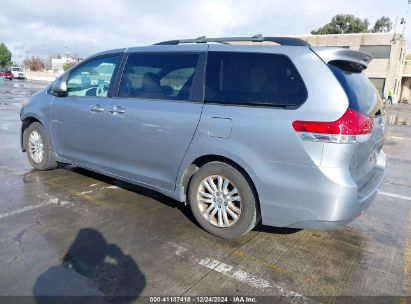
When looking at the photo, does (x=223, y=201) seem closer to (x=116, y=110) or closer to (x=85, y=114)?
(x=116, y=110)

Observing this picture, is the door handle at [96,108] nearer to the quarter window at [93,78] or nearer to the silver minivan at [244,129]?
the silver minivan at [244,129]

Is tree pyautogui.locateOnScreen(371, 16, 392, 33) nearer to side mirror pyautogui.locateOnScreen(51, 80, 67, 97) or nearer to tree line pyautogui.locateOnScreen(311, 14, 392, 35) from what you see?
tree line pyautogui.locateOnScreen(311, 14, 392, 35)

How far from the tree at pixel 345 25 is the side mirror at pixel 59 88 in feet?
199

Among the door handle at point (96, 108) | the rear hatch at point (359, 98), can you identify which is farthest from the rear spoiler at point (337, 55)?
the door handle at point (96, 108)

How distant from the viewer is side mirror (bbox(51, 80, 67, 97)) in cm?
502

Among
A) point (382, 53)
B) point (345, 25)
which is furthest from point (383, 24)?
point (382, 53)

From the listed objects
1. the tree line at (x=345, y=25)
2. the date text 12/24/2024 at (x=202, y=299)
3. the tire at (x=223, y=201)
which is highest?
the tree line at (x=345, y=25)

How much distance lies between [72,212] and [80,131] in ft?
3.82

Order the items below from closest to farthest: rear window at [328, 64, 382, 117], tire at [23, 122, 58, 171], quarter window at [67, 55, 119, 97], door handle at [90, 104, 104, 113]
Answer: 1. rear window at [328, 64, 382, 117]
2. door handle at [90, 104, 104, 113]
3. quarter window at [67, 55, 119, 97]
4. tire at [23, 122, 58, 171]

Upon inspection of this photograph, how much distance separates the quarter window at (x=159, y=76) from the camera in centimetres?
392

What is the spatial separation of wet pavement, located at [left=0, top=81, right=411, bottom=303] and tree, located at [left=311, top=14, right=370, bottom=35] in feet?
198

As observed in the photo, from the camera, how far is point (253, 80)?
347 centimetres

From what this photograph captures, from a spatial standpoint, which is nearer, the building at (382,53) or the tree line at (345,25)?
the building at (382,53)

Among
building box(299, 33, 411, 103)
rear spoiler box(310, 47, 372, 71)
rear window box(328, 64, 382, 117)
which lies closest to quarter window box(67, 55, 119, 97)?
rear spoiler box(310, 47, 372, 71)
